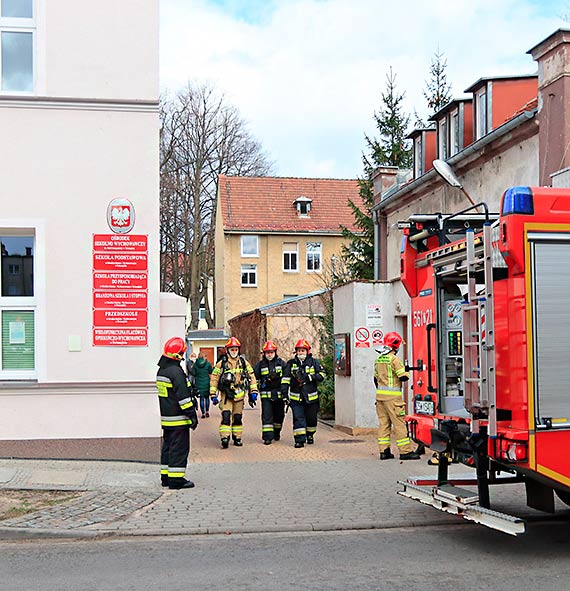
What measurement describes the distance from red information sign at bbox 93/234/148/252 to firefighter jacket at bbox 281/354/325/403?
355 cm

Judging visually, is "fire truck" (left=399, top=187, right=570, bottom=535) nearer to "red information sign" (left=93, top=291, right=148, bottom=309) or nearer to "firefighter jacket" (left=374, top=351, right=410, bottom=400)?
"firefighter jacket" (left=374, top=351, right=410, bottom=400)

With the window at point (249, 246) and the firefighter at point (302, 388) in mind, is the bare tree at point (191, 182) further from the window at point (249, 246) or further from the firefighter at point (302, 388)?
the firefighter at point (302, 388)

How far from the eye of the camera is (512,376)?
679 cm

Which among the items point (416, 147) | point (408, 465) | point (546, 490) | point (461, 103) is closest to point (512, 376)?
point (546, 490)

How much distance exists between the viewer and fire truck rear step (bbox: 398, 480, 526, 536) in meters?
6.73

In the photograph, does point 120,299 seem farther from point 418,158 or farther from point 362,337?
point 418,158

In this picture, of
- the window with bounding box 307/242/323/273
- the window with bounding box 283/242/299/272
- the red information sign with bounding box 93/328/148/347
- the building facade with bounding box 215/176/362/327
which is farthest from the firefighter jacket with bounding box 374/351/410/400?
the window with bounding box 283/242/299/272

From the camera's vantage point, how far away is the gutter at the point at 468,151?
12.4 m

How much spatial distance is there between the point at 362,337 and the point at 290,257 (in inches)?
1248

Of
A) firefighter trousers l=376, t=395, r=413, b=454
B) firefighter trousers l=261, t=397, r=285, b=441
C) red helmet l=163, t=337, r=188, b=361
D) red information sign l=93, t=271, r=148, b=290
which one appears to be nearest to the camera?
red helmet l=163, t=337, r=188, b=361

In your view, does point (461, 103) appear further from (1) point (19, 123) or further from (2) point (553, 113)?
(1) point (19, 123)

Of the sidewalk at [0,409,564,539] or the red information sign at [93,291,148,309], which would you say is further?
the red information sign at [93,291,148,309]

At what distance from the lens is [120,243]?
39.3 feet

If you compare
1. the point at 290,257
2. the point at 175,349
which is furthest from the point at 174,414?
the point at 290,257
